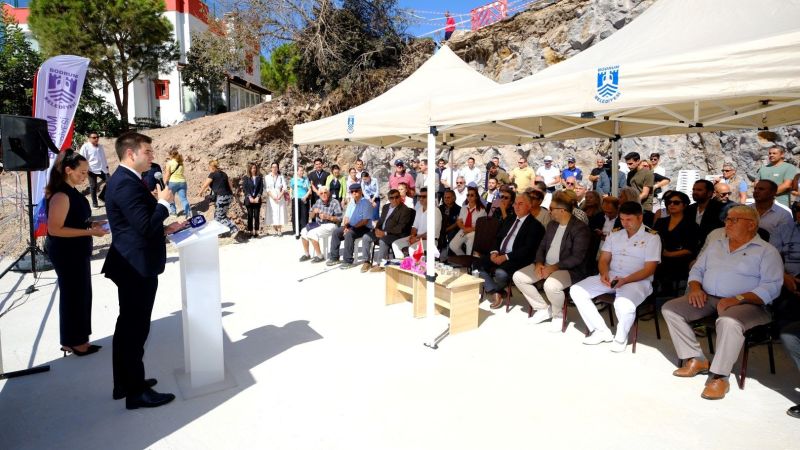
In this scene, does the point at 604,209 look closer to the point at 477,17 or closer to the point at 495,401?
the point at 495,401

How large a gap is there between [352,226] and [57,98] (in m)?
4.91

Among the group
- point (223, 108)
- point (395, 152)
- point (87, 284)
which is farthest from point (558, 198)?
point (223, 108)

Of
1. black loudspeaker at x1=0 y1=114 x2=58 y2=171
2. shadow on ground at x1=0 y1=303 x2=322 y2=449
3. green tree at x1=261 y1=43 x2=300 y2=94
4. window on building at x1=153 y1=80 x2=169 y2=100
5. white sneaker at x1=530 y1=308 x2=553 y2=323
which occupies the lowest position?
shadow on ground at x1=0 y1=303 x2=322 y2=449

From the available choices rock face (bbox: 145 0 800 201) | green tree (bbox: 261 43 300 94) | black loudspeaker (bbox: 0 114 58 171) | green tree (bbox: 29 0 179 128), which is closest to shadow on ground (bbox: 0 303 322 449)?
black loudspeaker (bbox: 0 114 58 171)

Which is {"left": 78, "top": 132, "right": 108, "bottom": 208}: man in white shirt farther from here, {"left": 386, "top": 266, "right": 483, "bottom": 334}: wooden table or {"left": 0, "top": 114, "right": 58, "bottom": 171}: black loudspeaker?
{"left": 386, "top": 266, "right": 483, "bottom": 334}: wooden table

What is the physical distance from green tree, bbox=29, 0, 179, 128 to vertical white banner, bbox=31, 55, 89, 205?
1540 centimetres

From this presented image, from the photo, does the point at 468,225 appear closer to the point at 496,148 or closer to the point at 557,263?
the point at 557,263

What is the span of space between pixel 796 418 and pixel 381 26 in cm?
1948

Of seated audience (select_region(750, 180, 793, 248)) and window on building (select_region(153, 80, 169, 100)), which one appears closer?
seated audience (select_region(750, 180, 793, 248))

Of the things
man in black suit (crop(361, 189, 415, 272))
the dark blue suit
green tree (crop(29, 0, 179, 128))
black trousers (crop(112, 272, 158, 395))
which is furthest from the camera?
green tree (crop(29, 0, 179, 128))

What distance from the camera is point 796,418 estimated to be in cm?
295

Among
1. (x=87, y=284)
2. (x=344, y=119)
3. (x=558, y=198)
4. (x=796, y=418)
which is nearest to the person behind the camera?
(x=796, y=418)

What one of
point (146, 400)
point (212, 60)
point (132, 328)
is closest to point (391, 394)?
point (146, 400)

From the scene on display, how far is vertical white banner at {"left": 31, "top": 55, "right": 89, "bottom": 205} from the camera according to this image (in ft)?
22.2
